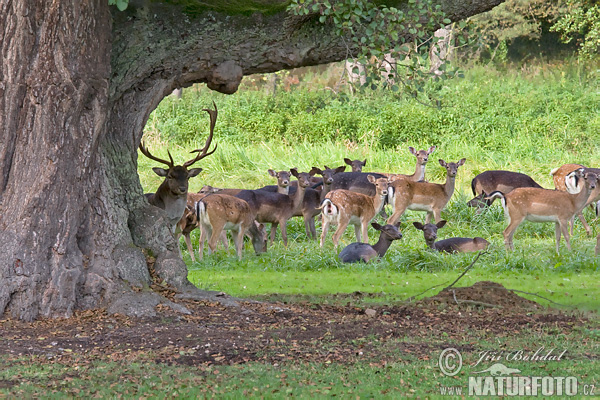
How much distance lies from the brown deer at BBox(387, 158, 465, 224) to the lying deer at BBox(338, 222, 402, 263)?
8.61 ft

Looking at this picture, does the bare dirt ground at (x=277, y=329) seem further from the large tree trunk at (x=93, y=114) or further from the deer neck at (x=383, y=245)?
the deer neck at (x=383, y=245)

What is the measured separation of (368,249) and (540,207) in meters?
3.05

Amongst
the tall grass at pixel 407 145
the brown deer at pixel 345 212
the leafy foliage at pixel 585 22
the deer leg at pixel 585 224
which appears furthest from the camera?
the leafy foliage at pixel 585 22

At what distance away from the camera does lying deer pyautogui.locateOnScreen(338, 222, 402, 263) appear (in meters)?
12.1

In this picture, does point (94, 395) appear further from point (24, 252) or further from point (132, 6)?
point (132, 6)

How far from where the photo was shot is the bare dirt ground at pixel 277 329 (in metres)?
6.23

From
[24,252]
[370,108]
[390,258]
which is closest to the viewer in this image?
[24,252]

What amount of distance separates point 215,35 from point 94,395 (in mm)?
3853

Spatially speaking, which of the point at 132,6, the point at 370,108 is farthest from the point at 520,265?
the point at 370,108

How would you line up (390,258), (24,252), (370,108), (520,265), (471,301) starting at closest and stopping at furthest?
(24,252)
(471,301)
(520,265)
(390,258)
(370,108)

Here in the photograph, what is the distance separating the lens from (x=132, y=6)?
7816 mm

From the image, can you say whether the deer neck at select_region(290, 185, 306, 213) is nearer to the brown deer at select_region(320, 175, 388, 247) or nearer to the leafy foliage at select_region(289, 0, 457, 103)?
the brown deer at select_region(320, 175, 388, 247)

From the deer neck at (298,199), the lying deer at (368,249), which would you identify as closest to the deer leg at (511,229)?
the lying deer at (368,249)

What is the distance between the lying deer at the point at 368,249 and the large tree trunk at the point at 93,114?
13.4ft
